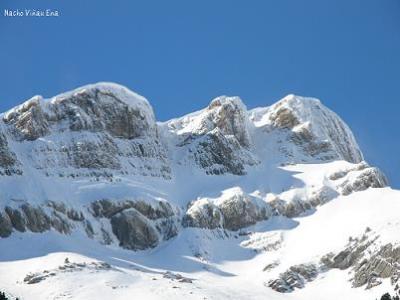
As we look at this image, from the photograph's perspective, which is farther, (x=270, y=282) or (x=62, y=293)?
(x=270, y=282)

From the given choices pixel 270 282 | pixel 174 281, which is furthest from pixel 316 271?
pixel 174 281

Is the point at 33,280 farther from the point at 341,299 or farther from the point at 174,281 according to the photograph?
the point at 341,299

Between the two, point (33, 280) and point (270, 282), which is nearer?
point (33, 280)

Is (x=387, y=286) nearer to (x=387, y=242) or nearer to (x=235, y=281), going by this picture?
(x=387, y=242)

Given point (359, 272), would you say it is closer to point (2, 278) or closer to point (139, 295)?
point (139, 295)

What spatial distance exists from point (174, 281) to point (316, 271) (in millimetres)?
26246

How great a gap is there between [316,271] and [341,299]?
12137 millimetres

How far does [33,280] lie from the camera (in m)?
182

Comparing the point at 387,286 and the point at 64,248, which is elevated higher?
the point at 64,248

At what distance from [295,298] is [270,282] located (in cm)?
859

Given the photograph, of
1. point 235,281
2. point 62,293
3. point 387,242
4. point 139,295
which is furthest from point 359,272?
point 62,293

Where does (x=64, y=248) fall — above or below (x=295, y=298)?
above

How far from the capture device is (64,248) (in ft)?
655

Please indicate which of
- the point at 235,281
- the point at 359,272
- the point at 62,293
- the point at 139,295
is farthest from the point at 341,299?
the point at 62,293
